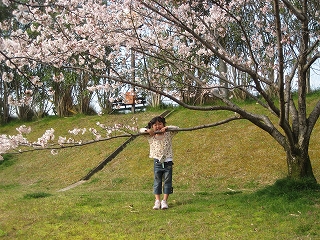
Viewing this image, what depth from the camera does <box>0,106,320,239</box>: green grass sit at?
16.6 ft

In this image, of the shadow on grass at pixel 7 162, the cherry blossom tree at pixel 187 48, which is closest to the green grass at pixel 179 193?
the shadow on grass at pixel 7 162

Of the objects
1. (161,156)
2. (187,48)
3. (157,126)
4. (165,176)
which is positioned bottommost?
(165,176)

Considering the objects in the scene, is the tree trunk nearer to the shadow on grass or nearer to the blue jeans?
the blue jeans

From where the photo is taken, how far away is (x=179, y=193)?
834 cm

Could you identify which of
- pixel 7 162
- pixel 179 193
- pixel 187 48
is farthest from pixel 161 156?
pixel 7 162

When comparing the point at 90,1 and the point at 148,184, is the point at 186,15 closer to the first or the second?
the point at 90,1

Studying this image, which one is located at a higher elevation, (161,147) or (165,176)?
(161,147)

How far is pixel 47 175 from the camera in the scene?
12.4 metres

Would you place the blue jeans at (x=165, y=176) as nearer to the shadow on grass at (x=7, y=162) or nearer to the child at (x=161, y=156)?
the child at (x=161, y=156)

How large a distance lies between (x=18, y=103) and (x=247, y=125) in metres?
7.83

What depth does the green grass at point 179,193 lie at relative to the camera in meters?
5.06

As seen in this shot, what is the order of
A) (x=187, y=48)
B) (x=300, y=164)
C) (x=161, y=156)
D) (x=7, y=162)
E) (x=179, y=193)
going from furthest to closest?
(x=7, y=162)
(x=187, y=48)
(x=179, y=193)
(x=300, y=164)
(x=161, y=156)

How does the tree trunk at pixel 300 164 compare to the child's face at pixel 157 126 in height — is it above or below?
below

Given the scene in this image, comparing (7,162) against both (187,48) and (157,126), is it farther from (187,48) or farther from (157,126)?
(157,126)
